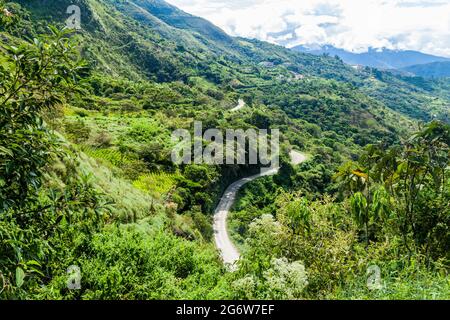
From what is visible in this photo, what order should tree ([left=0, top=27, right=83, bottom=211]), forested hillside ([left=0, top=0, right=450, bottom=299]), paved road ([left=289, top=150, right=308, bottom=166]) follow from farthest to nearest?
paved road ([left=289, top=150, right=308, bottom=166]) < forested hillside ([left=0, top=0, right=450, bottom=299]) < tree ([left=0, top=27, right=83, bottom=211])

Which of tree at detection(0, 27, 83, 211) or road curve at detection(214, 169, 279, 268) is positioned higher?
tree at detection(0, 27, 83, 211)

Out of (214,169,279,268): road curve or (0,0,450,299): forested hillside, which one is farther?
(214,169,279,268): road curve

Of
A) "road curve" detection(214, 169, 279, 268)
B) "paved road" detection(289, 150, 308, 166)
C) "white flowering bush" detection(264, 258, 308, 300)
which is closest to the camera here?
"white flowering bush" detection(264, 258, 308, 300)

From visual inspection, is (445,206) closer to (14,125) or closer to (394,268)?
(394,268)

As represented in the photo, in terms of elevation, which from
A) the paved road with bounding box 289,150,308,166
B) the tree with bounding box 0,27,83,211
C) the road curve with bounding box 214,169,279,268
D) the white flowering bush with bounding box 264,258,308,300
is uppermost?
the tree with bounding box 0,27,83,211

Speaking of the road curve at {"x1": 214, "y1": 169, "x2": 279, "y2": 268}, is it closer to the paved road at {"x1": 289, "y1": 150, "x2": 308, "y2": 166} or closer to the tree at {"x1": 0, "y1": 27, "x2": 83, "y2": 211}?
the paved road at {"x1": 289, "y1": 150, "x2": 308, "y2": 166}

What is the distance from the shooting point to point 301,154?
73.9 meters

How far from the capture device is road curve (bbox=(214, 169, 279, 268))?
29678 millimetres

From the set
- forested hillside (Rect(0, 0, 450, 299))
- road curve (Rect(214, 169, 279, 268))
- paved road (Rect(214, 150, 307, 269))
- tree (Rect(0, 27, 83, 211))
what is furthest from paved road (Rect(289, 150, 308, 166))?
tree (Rect(0, 27, 83, 211))

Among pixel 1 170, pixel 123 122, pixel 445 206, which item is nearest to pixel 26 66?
pixel 1 170

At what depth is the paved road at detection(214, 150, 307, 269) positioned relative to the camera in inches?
1169

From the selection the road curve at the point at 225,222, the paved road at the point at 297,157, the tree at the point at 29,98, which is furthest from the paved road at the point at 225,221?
the tree at the point at 29,98

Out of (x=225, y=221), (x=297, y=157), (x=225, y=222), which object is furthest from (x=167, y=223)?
(x=297, y=157)

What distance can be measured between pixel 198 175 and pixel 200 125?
57.9 feet
